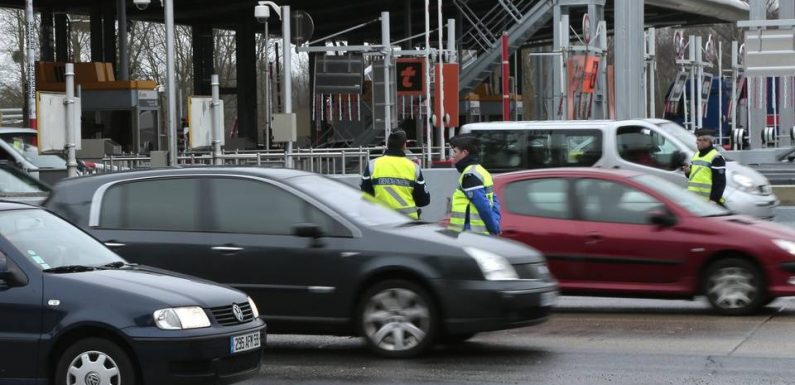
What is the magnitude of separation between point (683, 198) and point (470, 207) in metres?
2.24

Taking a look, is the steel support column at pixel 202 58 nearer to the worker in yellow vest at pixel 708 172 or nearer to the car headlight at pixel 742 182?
the car headlight at pixel 742 182

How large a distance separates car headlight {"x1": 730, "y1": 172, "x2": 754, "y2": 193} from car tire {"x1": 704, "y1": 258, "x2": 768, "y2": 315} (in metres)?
7.35

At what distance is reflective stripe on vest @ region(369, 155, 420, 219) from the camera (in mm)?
13000

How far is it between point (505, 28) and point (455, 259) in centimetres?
3642

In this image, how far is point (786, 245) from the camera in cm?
1239

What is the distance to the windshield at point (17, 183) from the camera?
18656 millimetres

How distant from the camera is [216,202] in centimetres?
1045

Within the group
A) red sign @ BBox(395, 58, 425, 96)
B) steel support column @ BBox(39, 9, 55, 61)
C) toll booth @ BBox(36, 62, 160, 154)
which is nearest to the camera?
red sign @ BBox(395, 58, 425, 96)

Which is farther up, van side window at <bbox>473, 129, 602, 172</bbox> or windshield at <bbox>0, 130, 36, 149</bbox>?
windshield at <bbox>0, 130, 36, 149</bbox>

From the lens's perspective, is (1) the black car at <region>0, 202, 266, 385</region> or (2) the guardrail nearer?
(1) the black car at <region>0, 202, 266, 385</region>

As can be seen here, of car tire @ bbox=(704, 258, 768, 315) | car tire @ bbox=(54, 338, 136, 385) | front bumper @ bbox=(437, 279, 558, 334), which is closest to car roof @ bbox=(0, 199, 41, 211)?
car tire @ bbox=(54, 338, 136, 385)

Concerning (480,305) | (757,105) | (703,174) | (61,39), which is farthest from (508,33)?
(480,305)

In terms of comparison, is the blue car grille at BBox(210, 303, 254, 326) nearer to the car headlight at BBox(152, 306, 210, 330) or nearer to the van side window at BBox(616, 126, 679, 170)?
the car headlight at BBox(152, 306, 210, 330)

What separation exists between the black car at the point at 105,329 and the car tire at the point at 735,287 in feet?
18.8
